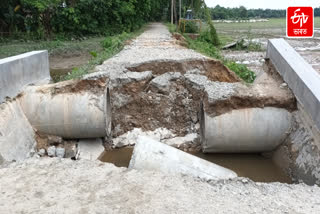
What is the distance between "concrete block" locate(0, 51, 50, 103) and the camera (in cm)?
442

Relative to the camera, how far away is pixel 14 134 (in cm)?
425

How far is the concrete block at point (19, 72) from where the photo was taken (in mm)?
4418

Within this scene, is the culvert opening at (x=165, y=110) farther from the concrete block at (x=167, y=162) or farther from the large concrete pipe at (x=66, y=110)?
the concrete block at (x=167, y=162)

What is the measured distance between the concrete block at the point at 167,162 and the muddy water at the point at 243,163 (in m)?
0.86

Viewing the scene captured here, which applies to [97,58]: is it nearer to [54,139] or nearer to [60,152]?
[54,139]

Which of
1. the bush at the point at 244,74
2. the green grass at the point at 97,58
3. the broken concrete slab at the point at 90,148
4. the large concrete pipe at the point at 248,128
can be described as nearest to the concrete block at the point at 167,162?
the large concrete pipe at the point at 248,128

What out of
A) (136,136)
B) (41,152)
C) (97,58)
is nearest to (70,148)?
(41,152)

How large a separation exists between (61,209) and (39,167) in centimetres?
95

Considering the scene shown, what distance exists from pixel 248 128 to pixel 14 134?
345cm

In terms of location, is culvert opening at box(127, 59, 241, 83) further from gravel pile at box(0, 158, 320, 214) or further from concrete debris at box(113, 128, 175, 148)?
gravel pile at box(0, 158, 320, 214)

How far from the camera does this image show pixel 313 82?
13.3 ft

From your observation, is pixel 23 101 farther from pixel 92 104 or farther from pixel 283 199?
pixel 283 199

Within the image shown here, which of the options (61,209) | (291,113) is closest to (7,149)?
(61,209)

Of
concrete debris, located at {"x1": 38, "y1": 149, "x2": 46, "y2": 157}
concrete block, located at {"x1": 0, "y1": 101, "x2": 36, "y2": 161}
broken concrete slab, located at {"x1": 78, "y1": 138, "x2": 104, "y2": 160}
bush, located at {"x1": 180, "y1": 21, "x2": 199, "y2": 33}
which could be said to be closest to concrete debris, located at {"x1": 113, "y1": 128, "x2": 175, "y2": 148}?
broken concrete slab, located at {"x1": 78, "y1": 138, "x2": 104, "y2": 160}
